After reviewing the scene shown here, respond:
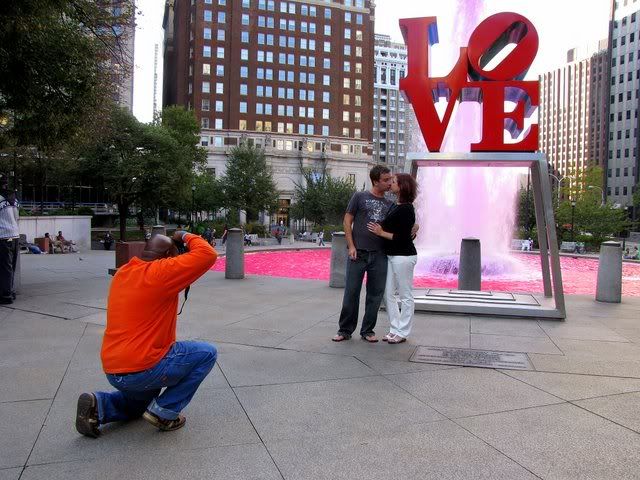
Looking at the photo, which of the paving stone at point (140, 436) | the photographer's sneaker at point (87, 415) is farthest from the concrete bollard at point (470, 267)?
the photographer's sneaker at point (87, 415)

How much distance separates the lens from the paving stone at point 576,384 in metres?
4.32

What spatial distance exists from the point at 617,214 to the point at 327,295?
34861mm

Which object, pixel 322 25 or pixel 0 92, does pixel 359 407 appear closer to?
pixel 0 92

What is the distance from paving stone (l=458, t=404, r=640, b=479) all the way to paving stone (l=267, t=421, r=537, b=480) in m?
0.13

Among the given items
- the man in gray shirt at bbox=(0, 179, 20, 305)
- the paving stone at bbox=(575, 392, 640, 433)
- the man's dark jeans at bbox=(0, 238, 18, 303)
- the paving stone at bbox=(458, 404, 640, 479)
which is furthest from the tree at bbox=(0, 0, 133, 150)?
the paving stone at bbox=(575, 392, 640, 433)

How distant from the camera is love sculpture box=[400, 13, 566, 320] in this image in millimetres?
7855

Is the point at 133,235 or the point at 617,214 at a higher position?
the point at 617,214

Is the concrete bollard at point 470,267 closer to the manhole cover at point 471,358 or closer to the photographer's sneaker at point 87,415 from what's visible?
the manhole cover at point 471,358

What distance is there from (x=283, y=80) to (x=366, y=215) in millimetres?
83533

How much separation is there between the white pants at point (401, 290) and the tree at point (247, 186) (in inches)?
1852

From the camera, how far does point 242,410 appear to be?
388cm

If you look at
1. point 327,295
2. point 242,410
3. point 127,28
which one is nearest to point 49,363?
point 242,410

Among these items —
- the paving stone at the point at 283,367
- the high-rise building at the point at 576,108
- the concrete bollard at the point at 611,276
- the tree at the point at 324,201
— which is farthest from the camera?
the high-rise building at the point at 576,108

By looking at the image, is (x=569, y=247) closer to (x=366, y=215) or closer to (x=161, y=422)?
(x=366, y=215)
